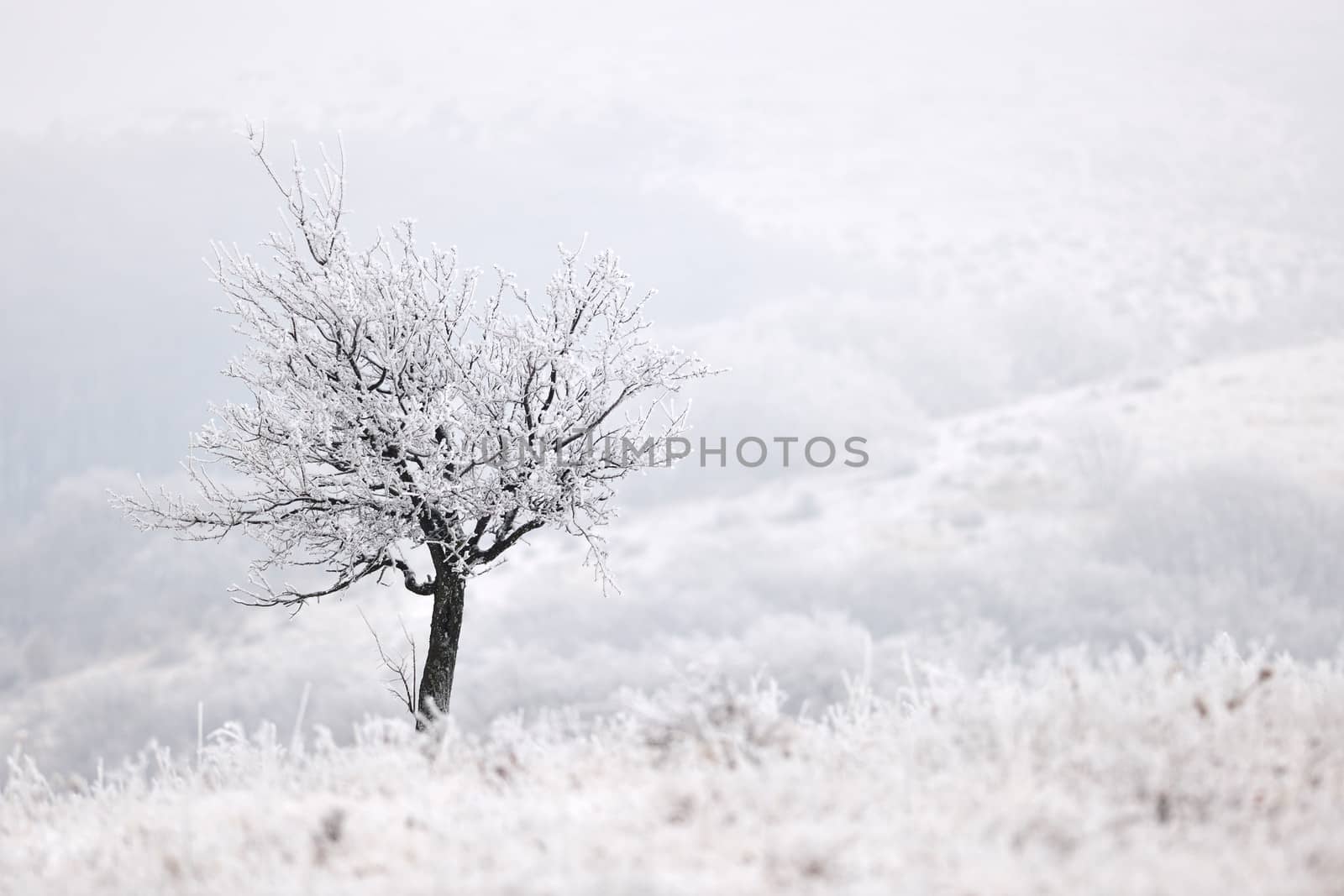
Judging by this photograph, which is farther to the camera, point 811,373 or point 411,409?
point 811,373

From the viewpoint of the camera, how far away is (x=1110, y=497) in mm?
35125

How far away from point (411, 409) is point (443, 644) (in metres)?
2.69

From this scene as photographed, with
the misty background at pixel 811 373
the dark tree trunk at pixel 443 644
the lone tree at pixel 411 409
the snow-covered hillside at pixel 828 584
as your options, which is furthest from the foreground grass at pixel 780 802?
the snow-covered hillside at pixel 828 584

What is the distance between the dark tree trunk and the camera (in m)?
8.55

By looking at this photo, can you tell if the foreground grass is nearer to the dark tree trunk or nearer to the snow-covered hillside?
the dark tree trunk

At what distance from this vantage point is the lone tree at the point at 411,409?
320 inches

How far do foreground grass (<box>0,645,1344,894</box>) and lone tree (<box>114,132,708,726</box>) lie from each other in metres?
2.91

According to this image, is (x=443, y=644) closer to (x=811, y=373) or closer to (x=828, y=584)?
(x=828, y=584)

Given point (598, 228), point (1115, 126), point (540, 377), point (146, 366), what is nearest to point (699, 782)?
point (540, 377)

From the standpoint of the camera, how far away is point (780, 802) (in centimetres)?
414

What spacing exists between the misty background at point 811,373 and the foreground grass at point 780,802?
1002mm

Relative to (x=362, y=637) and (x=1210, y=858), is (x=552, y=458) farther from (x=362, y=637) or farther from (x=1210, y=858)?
(x=362, y=637)

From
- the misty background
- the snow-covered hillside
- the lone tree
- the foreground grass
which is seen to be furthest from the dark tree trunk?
the snow-covered hillside

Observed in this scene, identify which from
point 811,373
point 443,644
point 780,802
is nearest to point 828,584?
point 811,373
